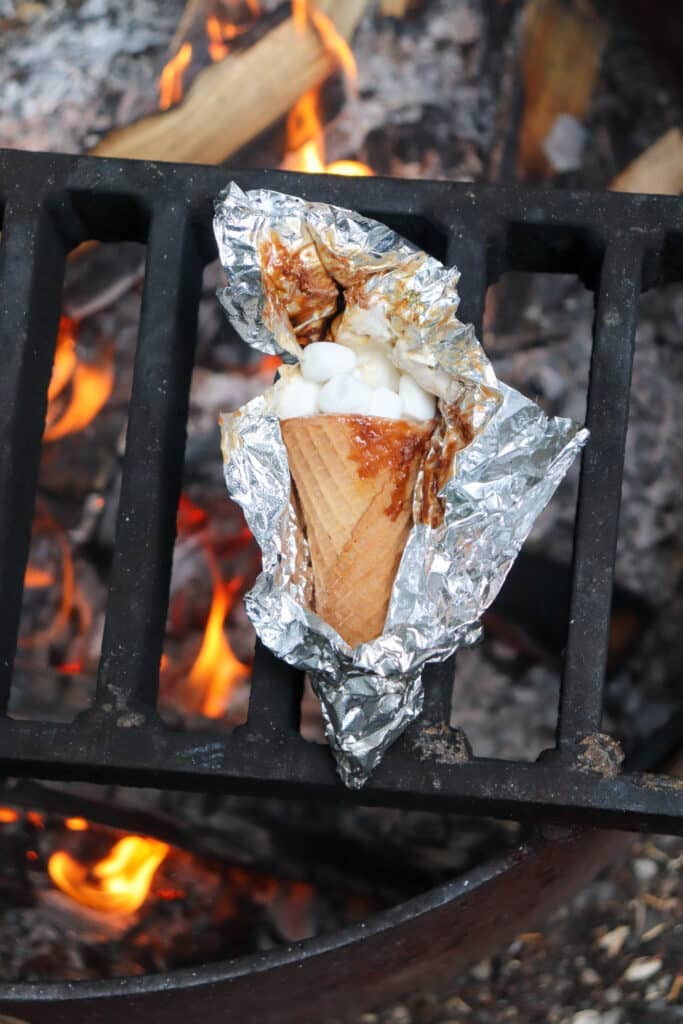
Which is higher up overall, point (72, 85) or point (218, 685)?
point (72, 85)

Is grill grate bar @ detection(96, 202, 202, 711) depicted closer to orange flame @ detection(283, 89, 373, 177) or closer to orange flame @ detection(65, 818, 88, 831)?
orange flame @ detection(65, 818, 88, 831)

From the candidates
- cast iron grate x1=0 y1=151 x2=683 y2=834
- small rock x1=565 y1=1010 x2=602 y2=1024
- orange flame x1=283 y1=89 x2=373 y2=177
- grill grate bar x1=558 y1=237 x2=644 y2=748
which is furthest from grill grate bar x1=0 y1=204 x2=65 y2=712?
small rock x1=565 y1=1010 x2=602 y2=1024

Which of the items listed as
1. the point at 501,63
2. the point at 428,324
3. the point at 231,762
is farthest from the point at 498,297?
the point at 231,762

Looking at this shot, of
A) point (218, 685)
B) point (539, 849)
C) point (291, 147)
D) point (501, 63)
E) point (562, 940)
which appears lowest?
point (562, 940)

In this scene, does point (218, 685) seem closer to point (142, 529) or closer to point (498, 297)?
point (142, 529)

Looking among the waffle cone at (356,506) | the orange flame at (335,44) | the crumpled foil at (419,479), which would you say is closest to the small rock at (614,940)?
the crumpled foil at (419,479)

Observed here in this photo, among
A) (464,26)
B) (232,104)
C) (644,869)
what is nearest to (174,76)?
(232,104)

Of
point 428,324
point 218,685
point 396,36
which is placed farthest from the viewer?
point 396,36
